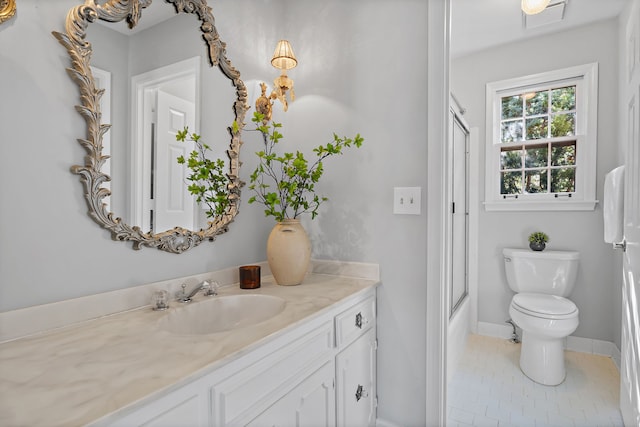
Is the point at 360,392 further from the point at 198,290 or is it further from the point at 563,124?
Result: the point at 563,124

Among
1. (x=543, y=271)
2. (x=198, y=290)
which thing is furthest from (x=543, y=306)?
(x=198, y=290)

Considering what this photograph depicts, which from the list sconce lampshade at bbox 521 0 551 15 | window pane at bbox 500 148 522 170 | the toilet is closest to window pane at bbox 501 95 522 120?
window pane at bbox 500 148 522 170

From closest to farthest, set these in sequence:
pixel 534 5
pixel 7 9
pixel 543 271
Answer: pixel 7 9
pixel 534 5
pixel 543 271

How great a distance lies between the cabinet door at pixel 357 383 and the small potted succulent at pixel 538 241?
5.92ft

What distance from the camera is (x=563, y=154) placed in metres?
2.70

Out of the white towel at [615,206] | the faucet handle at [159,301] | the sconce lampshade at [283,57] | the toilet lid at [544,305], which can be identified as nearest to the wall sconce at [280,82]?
the sconce lampshade at [283,57]

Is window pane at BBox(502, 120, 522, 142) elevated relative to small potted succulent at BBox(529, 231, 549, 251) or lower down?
elevated

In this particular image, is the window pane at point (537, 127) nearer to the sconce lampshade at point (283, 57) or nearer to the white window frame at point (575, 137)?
the white window frame at point (575, 137)

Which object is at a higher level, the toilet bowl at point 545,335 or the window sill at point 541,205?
the window sill at point 541,205

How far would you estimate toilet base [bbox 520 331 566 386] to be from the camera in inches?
82.9

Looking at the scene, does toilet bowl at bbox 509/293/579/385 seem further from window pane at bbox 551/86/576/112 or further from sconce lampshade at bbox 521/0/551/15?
sconce lampshade at bbox 521/0/551/15

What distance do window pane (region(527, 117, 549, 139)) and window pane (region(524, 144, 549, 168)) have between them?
98 millimetres

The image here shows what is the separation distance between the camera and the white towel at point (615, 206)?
180 centimetres

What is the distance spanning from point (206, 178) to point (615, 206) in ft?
6.94
